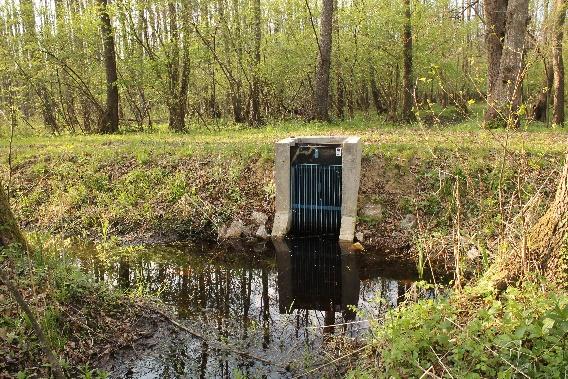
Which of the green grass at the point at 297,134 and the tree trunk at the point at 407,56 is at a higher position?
the tree trunk at the point at 407,56

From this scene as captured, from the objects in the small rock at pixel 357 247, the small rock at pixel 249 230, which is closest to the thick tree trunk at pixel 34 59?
the small rock at pixel 249 230

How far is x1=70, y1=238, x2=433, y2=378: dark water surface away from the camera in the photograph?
5531 mm

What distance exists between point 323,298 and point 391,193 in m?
3.64

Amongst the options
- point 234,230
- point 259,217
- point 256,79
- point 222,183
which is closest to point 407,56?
point 256,79

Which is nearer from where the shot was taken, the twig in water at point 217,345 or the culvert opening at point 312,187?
the twig in water at point 217,345

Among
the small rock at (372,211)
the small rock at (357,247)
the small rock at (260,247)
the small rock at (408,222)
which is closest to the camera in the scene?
the small rock at (357,247)

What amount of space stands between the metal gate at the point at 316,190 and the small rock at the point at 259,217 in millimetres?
629

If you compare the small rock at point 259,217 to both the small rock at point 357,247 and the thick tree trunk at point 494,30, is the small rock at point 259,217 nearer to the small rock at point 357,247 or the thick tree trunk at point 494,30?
the small rock at point 357,247

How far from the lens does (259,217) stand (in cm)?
1080

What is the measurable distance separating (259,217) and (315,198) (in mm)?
1288

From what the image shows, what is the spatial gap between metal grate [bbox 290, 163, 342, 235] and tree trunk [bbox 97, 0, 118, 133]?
1031 cm

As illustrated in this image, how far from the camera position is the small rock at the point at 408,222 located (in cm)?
989

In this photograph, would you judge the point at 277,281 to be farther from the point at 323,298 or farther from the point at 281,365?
the point at 281,365

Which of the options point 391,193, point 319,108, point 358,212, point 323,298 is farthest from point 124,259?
point 319,108
